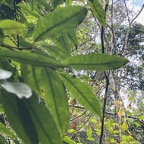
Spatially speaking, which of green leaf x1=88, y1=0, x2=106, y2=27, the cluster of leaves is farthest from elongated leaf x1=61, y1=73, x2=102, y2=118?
green leaf x1=88, y1=0, x2=106, y2=27

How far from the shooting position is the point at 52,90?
0.45 meters

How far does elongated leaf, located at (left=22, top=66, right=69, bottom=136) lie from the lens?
1.46 ft

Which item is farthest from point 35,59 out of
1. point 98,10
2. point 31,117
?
point 98,10

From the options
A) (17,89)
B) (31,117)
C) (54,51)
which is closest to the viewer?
(17,89)

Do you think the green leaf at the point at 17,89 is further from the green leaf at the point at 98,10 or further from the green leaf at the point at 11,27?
the green leaf at the point at 98,10

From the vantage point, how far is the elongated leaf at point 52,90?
0.44 m

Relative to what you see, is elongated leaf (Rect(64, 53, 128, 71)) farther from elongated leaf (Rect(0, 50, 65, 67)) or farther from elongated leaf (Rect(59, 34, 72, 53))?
elongated leaf (Rect(59, 34, 72, 53))

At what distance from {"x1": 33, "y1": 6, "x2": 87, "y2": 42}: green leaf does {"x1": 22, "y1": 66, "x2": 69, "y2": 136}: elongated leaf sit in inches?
2.1

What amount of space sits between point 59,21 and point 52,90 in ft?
0.33

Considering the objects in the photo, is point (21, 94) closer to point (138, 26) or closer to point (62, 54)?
point (62, 54)

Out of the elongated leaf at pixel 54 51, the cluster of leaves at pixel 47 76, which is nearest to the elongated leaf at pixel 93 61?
the cluster of leaves at pixel 47 76

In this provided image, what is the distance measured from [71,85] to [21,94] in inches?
8.4

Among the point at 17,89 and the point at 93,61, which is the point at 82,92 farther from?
the point at 17,89

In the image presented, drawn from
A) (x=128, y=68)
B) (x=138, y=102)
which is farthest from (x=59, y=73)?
(x=128, y=68)
